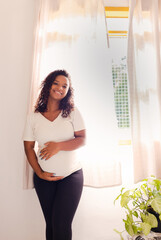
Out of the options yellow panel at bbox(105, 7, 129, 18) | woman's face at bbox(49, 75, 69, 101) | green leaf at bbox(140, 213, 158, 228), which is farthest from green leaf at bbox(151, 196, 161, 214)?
yellow panel at bbox(105, 7, 129, 18)

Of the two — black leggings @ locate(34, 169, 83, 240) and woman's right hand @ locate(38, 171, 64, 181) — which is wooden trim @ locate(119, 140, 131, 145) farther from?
woman's right hand @ locate(38, 171, 64, 181)

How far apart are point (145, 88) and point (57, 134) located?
893mm

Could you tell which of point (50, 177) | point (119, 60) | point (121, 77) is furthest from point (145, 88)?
point (50, 177)

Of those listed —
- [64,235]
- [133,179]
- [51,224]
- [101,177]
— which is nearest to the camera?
[64,235]

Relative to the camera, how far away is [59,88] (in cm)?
154

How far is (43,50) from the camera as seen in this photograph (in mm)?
1816

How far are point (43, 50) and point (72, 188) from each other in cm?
119

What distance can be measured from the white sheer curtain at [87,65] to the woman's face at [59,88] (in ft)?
0.90

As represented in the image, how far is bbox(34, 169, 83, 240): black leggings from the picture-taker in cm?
132

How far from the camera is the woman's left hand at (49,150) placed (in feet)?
4.66

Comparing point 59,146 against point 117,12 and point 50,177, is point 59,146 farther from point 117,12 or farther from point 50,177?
point 117,12

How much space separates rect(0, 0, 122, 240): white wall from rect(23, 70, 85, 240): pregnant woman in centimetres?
37

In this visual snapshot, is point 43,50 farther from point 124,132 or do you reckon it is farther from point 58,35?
point 124,132

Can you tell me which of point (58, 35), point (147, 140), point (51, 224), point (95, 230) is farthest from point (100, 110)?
point (95, 230)
